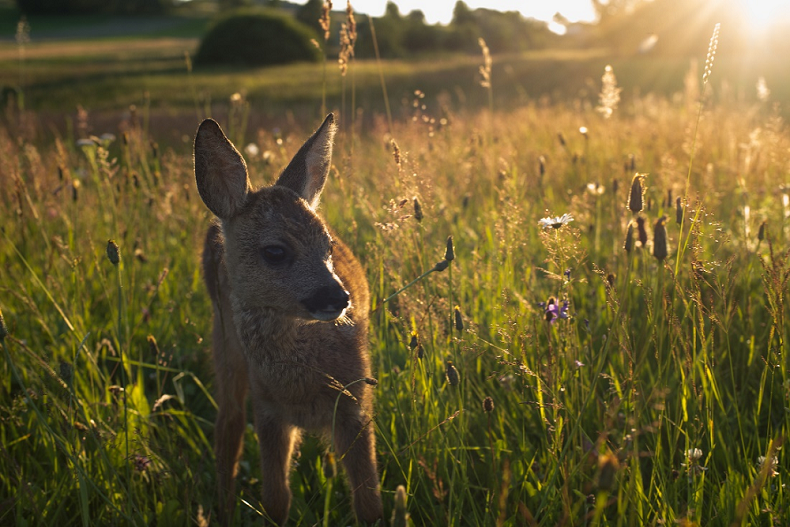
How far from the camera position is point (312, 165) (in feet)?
10.0

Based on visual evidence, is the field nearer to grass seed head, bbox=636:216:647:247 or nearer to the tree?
grass seed head, bbox=636:216:647:247

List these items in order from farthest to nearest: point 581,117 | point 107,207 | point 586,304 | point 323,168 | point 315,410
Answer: point 581,117 < point 107,207 < point 586,304 < point 323,168 < point 315,410

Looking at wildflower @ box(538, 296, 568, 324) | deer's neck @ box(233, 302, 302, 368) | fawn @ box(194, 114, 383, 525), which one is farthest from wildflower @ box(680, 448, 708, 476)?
deer's neck @ box(233, 302, 302, 368)

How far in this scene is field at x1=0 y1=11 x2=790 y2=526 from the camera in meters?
2.07

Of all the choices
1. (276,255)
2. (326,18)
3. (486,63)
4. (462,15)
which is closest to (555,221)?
(276,255)

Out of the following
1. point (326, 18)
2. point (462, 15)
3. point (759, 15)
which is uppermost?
point (462, 15)

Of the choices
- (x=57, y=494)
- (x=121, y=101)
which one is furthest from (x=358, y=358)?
(x=121, y=101)

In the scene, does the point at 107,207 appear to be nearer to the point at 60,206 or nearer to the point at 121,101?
the point at 60,206

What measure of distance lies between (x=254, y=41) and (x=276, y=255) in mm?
33126

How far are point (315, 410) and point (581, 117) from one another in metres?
6.74

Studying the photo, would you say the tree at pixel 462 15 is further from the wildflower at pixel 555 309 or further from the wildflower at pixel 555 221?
the wildflower at pixel 555 309

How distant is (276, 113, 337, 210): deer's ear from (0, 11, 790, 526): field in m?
0.26

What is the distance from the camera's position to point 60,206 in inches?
176

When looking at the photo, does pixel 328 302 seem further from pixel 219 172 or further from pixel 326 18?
pixel 326 18
